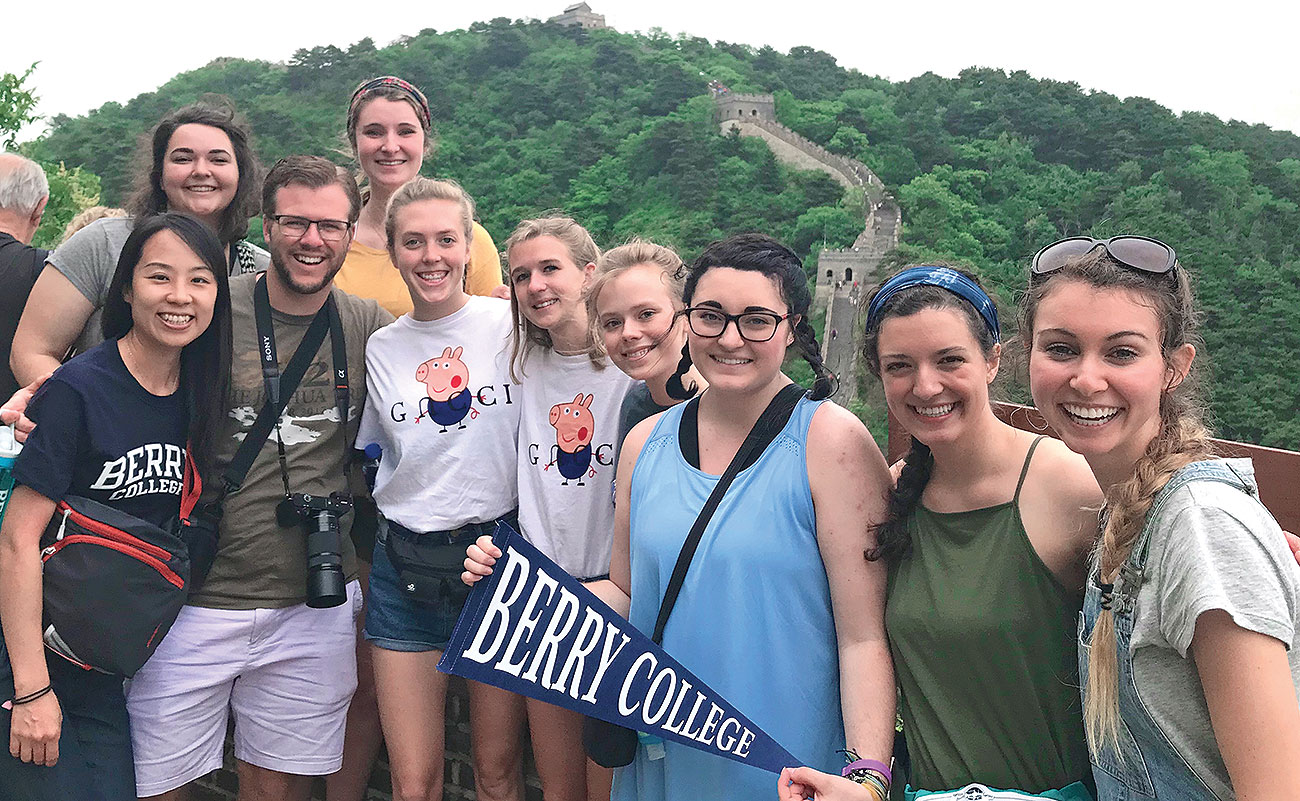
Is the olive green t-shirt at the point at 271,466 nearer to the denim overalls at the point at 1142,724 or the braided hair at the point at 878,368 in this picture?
the braided hair at the point at 878,368

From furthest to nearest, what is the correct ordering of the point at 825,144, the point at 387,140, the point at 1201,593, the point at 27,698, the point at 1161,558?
the point at 825,144 < the point at 387,140 < the point at 27,698 < the point at 1161,558 < the point at 1201,593

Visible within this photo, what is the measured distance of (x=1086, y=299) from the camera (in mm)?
1732

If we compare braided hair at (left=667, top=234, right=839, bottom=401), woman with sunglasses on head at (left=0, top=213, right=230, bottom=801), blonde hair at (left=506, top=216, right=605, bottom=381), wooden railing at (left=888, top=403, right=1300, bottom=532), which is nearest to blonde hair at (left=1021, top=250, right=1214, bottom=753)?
braided hair at (left=667, top=234, right=839, bottom=401)

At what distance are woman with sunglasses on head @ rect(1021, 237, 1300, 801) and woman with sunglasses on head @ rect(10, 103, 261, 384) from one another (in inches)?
88.7

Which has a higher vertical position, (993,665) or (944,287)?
(944,287)

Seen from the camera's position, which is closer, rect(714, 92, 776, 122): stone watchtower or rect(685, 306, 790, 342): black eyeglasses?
rect(685, 306, 790, 342): black eyeglasses

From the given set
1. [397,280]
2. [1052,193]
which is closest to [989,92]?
[1052,193]

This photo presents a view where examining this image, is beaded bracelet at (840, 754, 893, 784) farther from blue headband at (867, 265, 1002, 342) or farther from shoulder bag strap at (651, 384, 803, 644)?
blue headband at (867, 265, 1002, 342)

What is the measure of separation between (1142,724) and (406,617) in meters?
1.81

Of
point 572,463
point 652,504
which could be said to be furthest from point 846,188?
Result: point 652,504

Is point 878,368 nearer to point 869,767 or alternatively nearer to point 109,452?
point 869,767

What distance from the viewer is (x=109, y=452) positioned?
2467 mm

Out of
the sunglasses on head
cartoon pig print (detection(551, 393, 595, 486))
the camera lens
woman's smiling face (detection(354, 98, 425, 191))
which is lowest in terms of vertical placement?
the camera lens

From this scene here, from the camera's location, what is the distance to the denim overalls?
1542mm
